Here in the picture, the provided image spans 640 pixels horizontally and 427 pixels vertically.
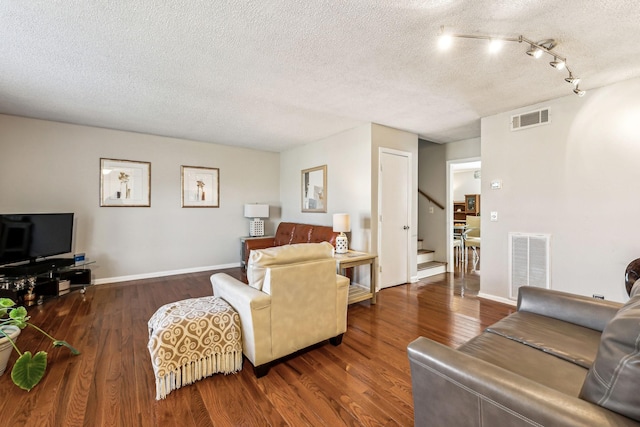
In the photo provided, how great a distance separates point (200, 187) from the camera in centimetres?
529

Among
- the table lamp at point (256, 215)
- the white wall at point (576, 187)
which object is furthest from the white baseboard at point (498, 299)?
the table lamp at point (256, 215)

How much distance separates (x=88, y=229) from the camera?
4.31 m

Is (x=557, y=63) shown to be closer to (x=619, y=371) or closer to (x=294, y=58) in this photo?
(x=294, y=58)

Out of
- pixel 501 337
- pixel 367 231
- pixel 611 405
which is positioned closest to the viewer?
pixel 611 405

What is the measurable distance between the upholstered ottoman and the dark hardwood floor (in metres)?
0.09

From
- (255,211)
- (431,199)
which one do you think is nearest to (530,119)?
(431,199)

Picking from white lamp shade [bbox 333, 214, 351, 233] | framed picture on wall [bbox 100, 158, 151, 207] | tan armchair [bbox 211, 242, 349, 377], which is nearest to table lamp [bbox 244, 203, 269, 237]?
framed picture on wall [bbox 100, 158, 151, 207]

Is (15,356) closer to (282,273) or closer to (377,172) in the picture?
(282,273)

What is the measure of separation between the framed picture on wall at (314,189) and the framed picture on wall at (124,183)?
277 cm

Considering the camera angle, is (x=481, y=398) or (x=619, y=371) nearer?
(x=619, y=371)

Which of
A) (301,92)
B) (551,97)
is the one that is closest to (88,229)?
(301,92)

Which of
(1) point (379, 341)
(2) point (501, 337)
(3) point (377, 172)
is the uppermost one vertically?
(3) point (377, 172)

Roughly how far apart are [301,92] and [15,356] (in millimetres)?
3473

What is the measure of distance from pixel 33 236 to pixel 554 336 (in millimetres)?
5477
